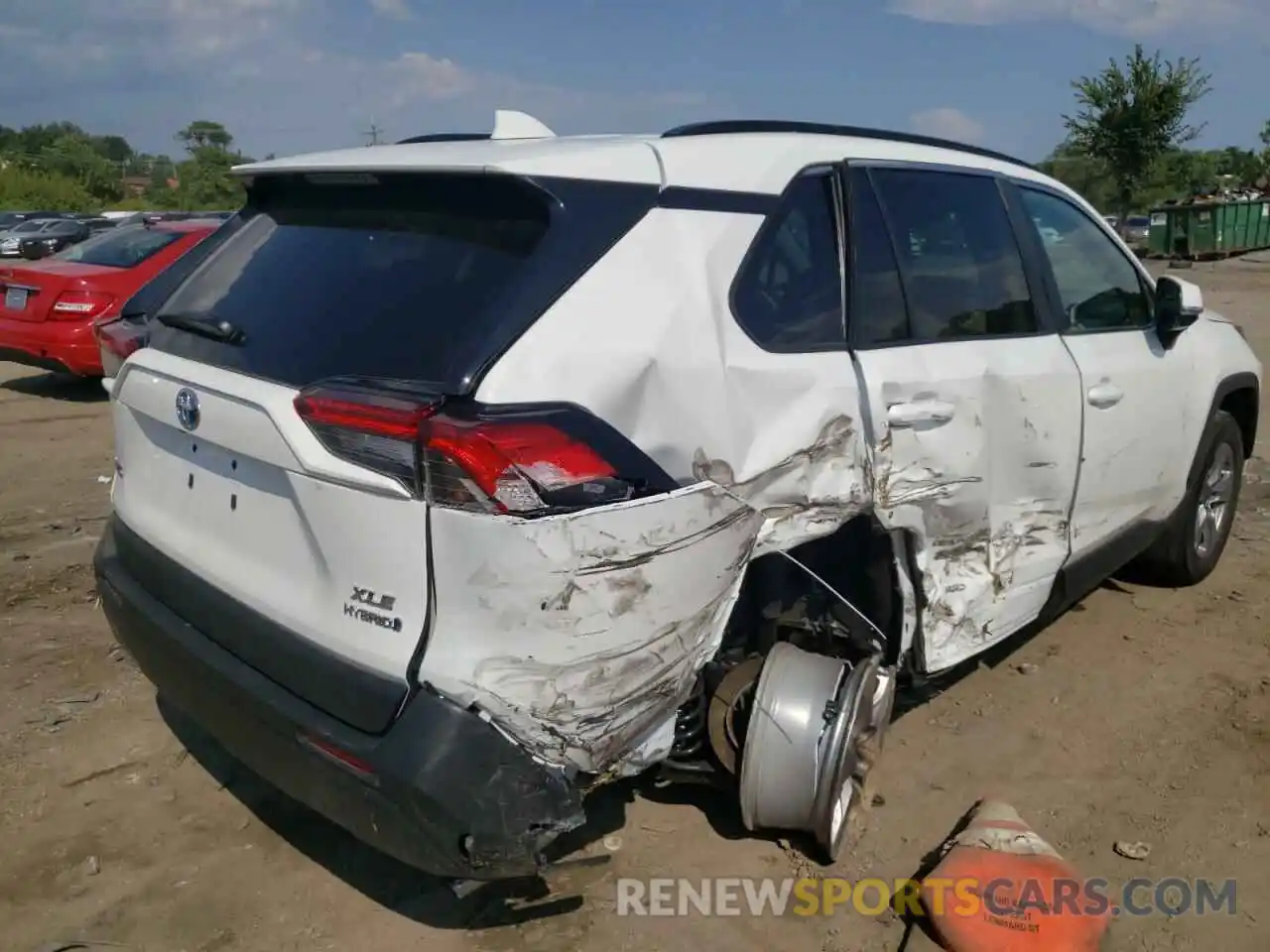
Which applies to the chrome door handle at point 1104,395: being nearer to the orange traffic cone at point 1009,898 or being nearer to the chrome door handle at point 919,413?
the chrome door handle at point 919,413

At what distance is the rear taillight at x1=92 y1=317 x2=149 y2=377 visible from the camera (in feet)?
10.3

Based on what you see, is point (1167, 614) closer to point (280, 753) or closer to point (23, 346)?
point (280, 753)

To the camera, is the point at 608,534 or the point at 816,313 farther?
the point at 816,313

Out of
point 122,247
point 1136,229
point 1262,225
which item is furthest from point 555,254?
point 1136,229

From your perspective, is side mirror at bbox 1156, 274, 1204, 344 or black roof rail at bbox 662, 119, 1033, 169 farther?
side mirror at bbox 1156, 274, 1204, 344

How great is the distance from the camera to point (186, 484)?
2865 millimetres

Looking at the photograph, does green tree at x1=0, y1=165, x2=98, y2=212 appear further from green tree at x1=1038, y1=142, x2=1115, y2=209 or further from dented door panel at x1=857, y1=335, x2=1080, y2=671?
dented door panel at x1=857, y1=335, x2=1080, y2=671

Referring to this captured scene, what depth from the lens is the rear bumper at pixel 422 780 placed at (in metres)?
2.26

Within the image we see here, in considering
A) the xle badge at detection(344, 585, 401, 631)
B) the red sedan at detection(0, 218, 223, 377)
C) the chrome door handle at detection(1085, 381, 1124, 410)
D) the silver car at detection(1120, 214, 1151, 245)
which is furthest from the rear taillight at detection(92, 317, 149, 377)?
the silver car at detection(1120, 214, 1151, 245)

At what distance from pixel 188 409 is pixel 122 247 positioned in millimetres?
8252

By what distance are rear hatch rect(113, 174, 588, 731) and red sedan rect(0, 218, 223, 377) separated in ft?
21.1

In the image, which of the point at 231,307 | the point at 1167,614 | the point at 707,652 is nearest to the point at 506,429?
the point at 707,652

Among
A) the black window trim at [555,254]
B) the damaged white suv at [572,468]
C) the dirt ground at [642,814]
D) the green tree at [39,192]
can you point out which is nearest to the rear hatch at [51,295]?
the dirt ground at [642,814]

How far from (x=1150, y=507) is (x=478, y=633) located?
3268 millimetres
